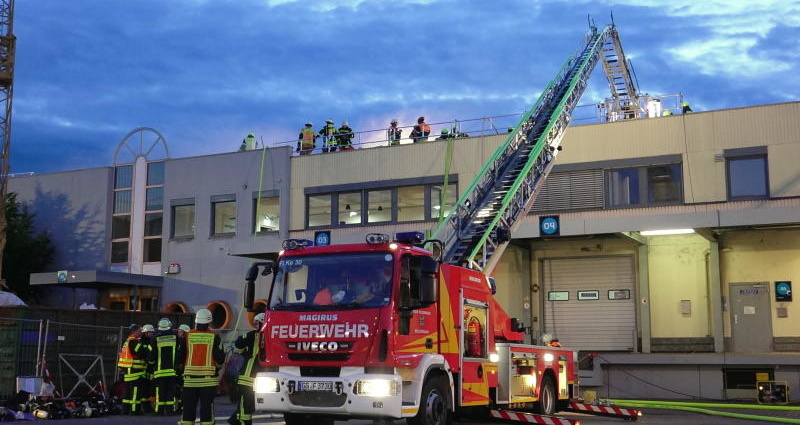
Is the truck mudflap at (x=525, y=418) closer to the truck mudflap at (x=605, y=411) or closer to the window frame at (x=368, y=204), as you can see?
the truck mudflap at (x=605, y=411)

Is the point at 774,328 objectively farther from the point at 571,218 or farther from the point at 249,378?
the point at 249,378

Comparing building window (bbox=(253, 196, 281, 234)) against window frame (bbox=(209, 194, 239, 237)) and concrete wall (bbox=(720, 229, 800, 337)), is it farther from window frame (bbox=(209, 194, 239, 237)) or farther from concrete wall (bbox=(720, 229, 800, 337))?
concrete wall (bbox=(720, 229, 800, 337))

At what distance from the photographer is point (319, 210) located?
28.5 meters

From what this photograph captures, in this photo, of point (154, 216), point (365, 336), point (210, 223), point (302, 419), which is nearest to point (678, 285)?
point (302, 419)

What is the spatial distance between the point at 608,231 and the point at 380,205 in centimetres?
814

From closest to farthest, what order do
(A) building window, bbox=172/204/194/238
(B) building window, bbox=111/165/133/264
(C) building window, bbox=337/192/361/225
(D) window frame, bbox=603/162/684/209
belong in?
(D) window frame, bbox=603/162/684/209 < (C) building window, bbox=337/192/361/225 < (A) building window, bbox=172/204/194/238 < (B) building window, bbox=111/165/133/264

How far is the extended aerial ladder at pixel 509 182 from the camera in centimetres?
1616

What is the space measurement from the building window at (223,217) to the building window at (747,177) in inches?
627

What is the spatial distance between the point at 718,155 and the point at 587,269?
15.6 ft

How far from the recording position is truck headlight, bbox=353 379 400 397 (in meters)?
10.2

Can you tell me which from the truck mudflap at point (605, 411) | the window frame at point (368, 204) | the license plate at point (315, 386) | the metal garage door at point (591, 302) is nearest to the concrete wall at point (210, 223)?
the window frame at point (368, 204)

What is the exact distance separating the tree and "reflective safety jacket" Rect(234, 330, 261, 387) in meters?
23.0

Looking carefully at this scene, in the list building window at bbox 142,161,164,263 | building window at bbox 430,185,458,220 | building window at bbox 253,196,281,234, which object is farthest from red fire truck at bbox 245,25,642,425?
building window at bbox 142,161,164,263

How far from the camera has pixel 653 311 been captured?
78.8 ft
